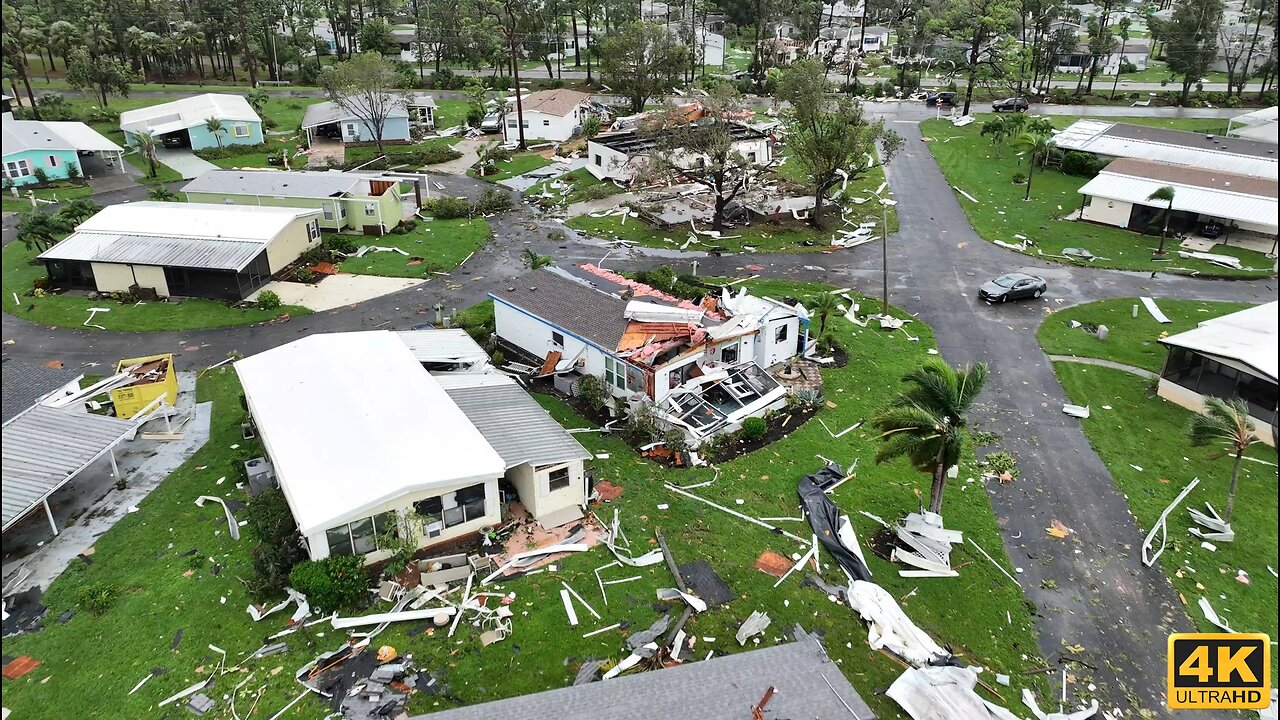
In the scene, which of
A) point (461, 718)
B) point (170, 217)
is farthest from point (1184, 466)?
point (170, 217)

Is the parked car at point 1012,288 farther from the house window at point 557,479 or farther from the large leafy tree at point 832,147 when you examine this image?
the house window at point 557,479

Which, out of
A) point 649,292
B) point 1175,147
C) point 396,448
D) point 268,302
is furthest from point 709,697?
point 1175,147

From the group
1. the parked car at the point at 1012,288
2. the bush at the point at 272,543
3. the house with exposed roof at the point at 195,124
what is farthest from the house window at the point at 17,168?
the parked car at the point at 1012,288

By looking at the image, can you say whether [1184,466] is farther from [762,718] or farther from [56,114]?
[56,114]

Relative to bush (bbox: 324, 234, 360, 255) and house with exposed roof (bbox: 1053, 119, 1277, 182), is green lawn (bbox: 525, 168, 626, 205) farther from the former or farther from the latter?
house with exposed roof (bbox: 1053, 119, 1277, 182)

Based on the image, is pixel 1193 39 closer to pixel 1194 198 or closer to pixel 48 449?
pixel 1194 198

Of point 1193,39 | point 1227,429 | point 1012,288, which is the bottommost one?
point 1012,288

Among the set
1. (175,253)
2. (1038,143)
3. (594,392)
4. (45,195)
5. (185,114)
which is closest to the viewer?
(594,392)
